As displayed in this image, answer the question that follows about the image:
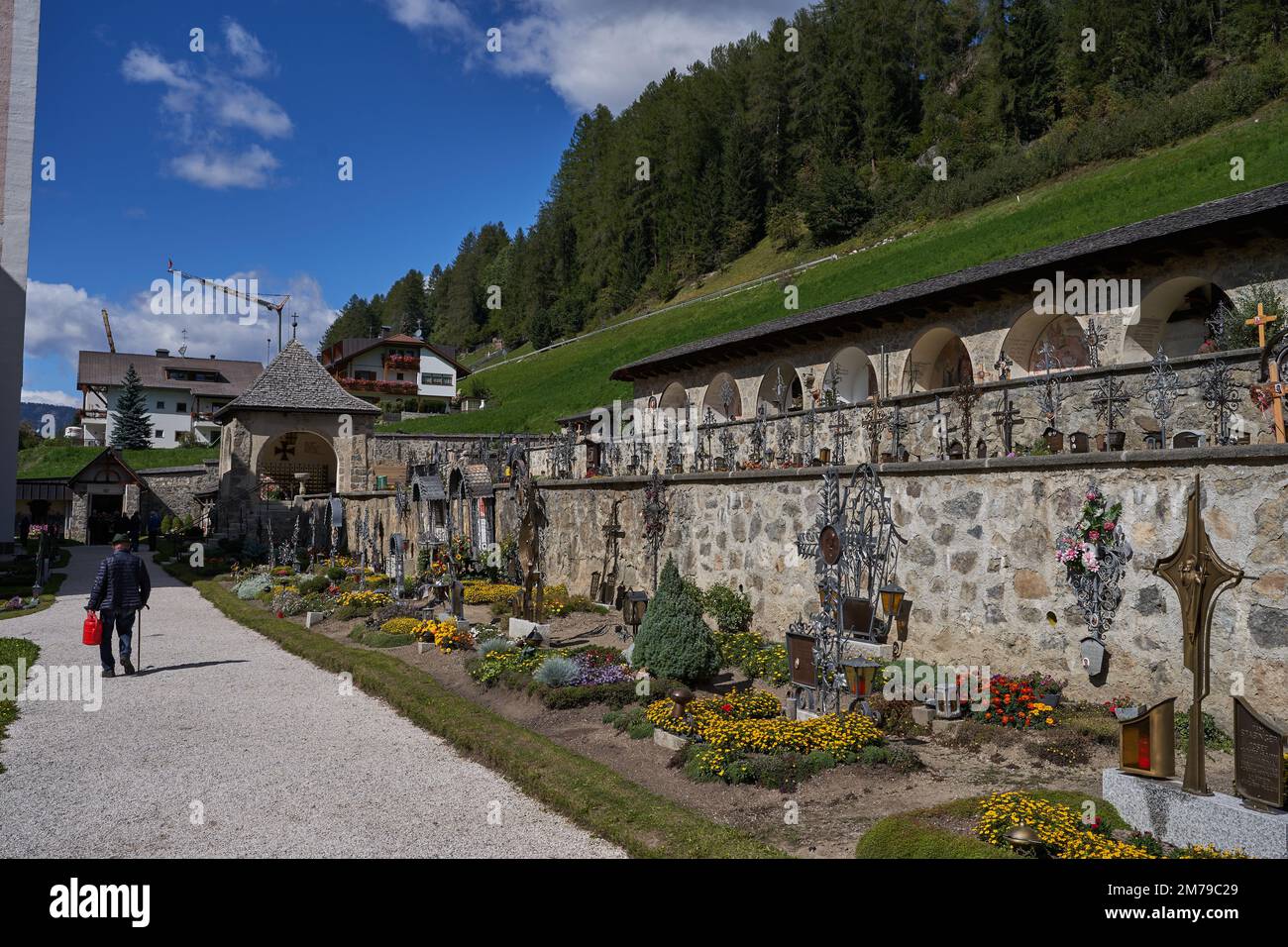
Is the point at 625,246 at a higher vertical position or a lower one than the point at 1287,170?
higher

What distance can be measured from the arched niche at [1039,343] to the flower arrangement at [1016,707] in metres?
11.9

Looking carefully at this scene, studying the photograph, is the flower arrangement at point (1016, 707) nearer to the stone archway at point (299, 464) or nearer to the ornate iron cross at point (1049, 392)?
the ornate iron cross at point (1049, 392)

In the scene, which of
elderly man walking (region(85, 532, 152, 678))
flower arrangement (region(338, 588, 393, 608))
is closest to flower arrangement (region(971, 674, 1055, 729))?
elderly man walking (region(85, 532, 152, 678))

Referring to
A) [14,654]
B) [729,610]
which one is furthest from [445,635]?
[14,654]

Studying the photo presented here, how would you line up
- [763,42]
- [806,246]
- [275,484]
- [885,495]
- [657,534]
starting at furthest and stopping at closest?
[763,42] → [806,246] → [275,484] → [657,534] → [885,495]

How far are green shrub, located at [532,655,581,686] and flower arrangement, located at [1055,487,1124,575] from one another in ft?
19.2

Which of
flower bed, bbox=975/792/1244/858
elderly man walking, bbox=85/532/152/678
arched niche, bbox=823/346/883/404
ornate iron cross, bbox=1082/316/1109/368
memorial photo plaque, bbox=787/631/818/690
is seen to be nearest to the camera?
flower bed, bbox=975/792/1244/858

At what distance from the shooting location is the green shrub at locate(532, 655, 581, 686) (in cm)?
1052

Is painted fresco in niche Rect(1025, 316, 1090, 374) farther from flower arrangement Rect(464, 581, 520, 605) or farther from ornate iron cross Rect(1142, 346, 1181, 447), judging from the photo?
flower arrangement Rect(464, 581, 520, 605)

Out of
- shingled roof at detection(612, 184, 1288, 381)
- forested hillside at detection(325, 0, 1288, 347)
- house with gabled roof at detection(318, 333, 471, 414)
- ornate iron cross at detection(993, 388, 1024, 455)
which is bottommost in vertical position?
ornate iron cross at detection(993, 388, 1024, 455)

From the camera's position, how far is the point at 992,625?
980 cm
